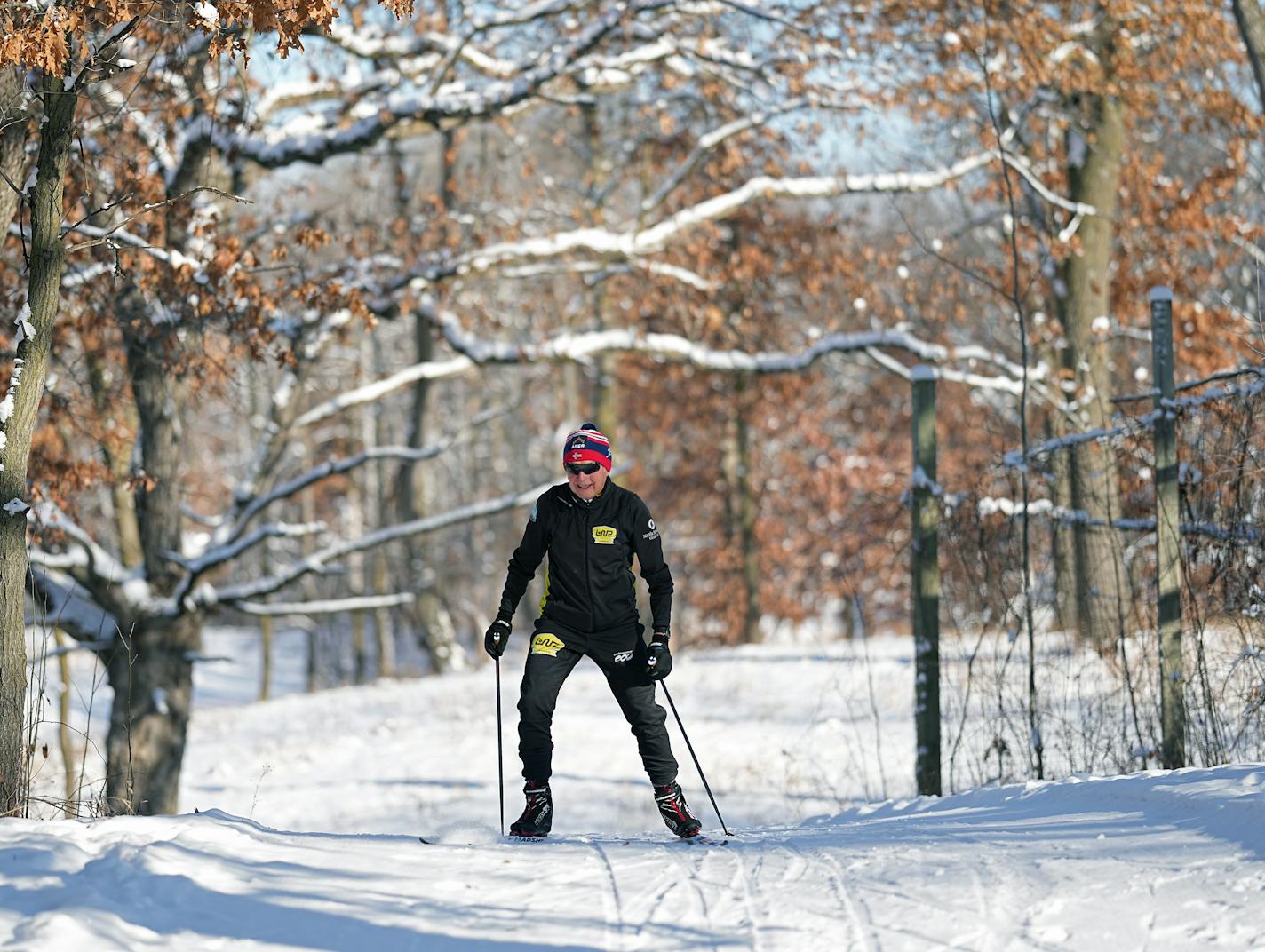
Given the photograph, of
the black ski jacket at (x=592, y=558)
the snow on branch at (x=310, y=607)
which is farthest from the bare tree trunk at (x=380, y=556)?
the black ski jacket at (x=592, y=558)

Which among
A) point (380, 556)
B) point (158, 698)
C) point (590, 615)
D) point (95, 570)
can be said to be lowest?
point (158, 698)

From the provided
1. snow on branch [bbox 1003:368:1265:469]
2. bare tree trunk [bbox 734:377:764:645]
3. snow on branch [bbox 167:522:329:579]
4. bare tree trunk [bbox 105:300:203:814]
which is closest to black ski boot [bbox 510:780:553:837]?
snow on branch [bbox 1003:368:1265:469]

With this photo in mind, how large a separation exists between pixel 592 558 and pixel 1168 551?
3068mm

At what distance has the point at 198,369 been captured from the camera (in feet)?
32.8

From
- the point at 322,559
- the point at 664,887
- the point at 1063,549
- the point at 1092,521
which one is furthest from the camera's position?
the point at 322,559

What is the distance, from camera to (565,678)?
652cm

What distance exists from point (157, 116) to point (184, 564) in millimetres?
4068

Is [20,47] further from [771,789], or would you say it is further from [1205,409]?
[771,789]

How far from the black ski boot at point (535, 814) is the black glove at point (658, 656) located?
2.52 ft

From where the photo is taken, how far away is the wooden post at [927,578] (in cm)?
832

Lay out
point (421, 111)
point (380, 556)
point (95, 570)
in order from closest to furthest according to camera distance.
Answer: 1. point (421, 111)
2. point (95, 570)
3. point (380, 556)

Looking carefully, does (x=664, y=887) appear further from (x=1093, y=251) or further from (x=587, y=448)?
(x=1093, y=251)

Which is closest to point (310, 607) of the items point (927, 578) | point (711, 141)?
point (711, 141)

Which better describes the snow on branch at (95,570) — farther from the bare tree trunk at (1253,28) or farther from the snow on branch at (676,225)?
the bare tree trunk at (1253,28)
